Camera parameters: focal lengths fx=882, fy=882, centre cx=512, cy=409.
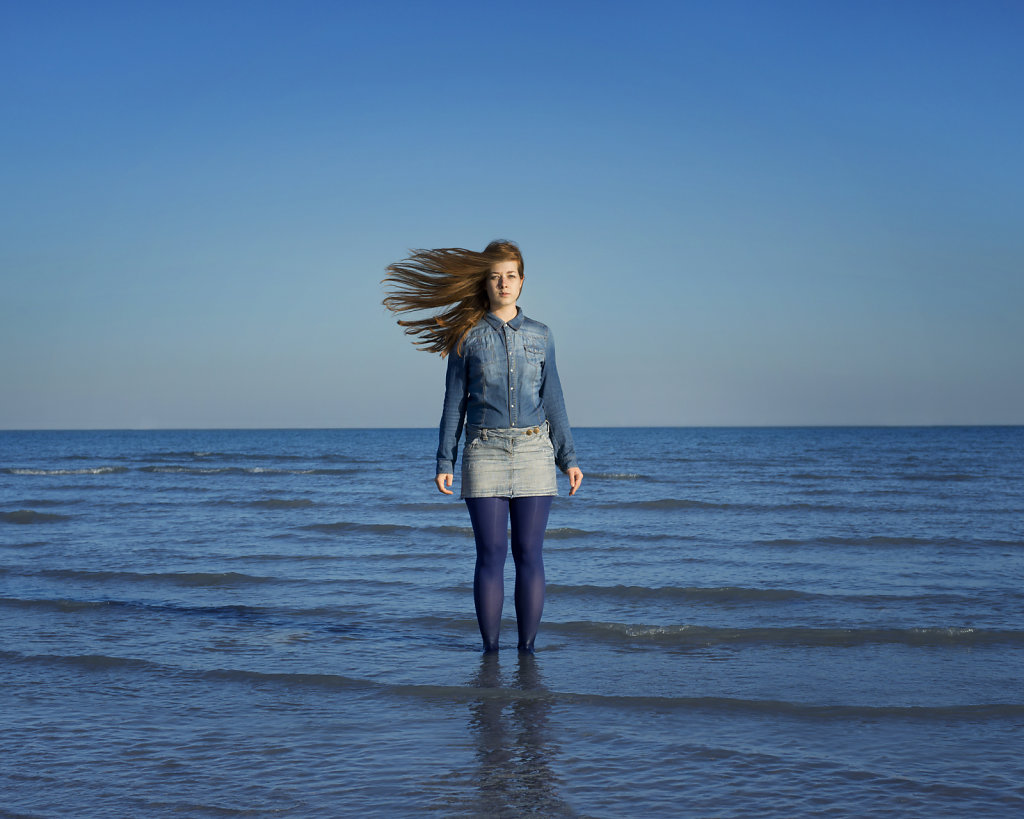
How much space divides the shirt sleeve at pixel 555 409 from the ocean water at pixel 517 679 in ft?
3.98

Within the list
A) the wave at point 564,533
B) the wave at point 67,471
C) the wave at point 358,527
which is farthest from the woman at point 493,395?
the wave at point 67,471

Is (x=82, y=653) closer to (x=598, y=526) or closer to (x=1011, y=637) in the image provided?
(x=1011, y=637)

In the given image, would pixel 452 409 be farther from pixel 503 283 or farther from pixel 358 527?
pixel 358 527

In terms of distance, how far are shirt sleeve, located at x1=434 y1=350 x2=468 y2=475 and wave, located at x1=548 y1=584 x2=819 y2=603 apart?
2771 millimetres

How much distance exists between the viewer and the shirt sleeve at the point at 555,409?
4.99 m

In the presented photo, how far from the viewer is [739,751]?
11.8ft

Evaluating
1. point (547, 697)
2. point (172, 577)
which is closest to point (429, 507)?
point (172, 577)

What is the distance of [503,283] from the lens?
15.8 ft

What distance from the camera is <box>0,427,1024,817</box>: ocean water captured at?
3191 millimetres

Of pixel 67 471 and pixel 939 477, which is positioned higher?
pixel 939 477

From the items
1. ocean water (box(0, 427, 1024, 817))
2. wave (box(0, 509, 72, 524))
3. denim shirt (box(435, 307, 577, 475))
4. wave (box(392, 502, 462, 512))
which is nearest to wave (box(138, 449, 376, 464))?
wave (box(392, 502, 462, 512))

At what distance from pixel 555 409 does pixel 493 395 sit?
0.41 meters

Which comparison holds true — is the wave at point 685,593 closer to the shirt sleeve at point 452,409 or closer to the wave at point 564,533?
Answer: the shirt sleeve at point 452,409

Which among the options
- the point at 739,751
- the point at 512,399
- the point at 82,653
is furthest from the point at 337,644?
the point at 739,751
